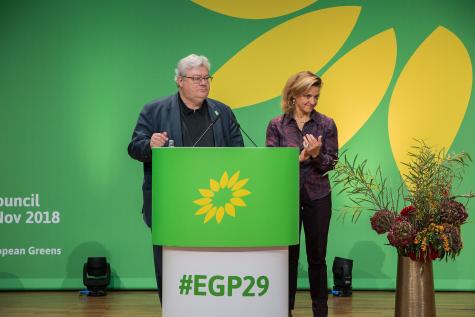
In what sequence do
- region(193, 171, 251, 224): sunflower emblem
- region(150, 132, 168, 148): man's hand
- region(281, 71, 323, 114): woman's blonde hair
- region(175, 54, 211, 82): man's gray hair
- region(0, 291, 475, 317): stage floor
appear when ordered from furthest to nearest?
1. region(0, 291, 475, 317): stage floor
2. region(281, 71, 323, 114): woman's blonde hair
3. region(175, 54, 211, 82): man's gray hair
4. region(150, 132, 168, 148): man's hand
5. region(193, 171, 251, 224): sunflower emblem

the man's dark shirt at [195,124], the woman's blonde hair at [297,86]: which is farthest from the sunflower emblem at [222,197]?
the woman's blonde hair at [297,86]

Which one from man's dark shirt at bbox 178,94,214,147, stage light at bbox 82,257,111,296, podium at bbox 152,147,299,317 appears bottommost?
stage light at bbox 82,257,111,296

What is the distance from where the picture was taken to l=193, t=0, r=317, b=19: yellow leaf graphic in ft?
20.0

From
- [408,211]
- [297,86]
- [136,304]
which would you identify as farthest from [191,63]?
[136,304]

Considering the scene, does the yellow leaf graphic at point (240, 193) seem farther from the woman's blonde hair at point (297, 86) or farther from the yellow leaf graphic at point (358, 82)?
the yellow leaf graphic at point (358, 82)

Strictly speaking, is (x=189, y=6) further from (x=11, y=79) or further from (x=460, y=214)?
(x=460, y=214)

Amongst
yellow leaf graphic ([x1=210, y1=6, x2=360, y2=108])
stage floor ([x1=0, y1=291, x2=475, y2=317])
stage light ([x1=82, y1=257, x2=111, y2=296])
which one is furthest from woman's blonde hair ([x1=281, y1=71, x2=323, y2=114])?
stage light ([x1=82, y1=257, x2=111, y2=296])

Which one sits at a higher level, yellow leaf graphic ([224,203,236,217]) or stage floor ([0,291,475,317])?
yellow leaf graphic ([224,203,236,217])

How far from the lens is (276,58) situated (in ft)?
19.9

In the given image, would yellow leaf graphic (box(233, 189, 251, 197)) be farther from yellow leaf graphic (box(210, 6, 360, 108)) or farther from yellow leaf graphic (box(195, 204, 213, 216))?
yellow leaf graphic (box(210, 6, 360, 108))

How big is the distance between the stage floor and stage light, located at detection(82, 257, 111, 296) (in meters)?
0.08

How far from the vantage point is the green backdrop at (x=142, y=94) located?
6074 mm

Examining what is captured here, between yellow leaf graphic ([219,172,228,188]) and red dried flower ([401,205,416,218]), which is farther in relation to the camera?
red dried flower ([401,205,416,218])

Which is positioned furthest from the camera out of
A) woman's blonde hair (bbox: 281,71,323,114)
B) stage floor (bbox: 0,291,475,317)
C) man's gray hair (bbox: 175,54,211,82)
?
stage floor (bbox: 0,291,475,317)
